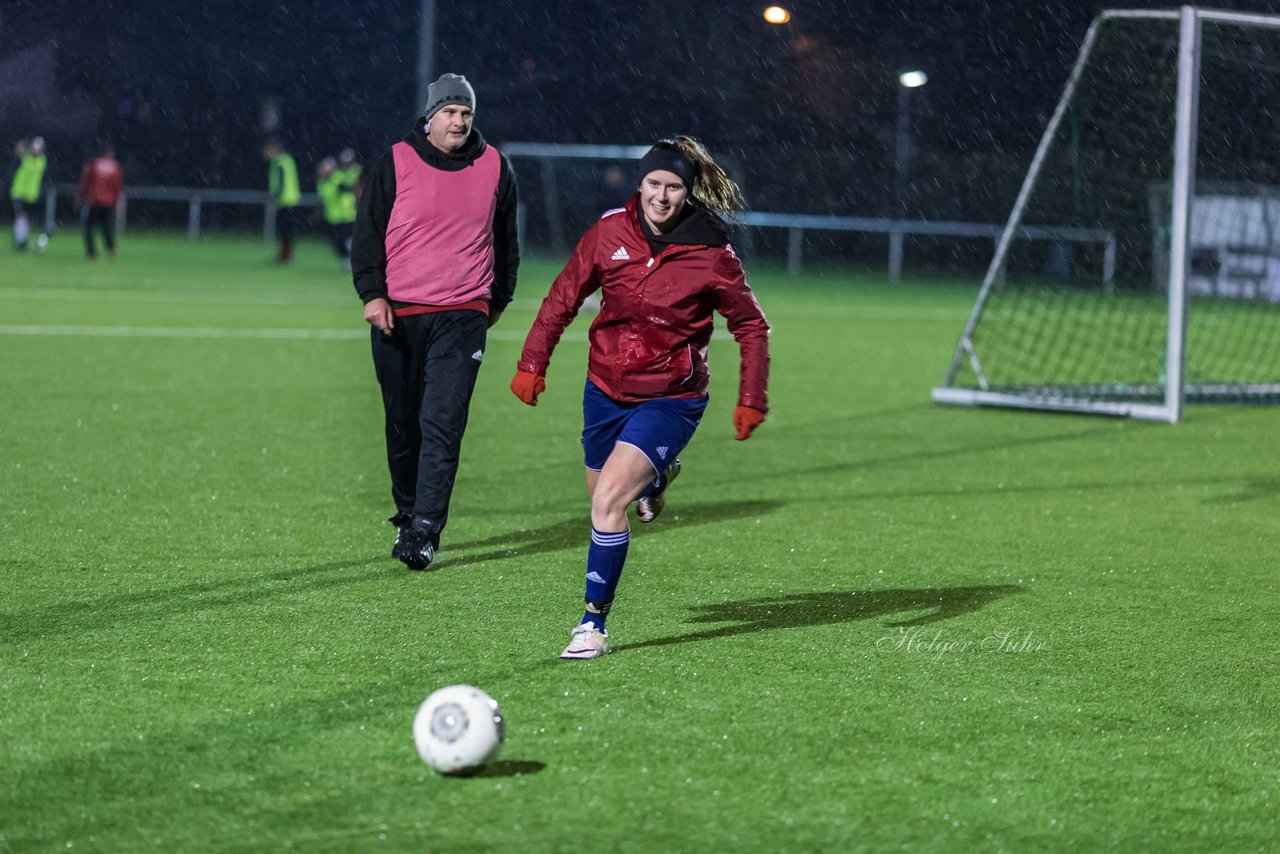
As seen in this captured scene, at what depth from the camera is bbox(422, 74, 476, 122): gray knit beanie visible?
6.52 m

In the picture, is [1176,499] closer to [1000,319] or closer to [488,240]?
[488,240]

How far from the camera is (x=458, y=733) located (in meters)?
3.96

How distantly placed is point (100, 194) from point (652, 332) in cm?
2293

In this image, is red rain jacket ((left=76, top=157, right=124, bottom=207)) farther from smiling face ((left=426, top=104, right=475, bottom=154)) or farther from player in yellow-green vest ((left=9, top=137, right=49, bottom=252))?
smiling face ((left=426, top=104, right=475, bottom=154))

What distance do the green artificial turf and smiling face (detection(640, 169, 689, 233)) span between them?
1.37 m

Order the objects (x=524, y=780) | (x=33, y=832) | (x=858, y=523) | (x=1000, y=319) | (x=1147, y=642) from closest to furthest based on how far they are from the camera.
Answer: (x=33, y=832) < (x=524, y=780) < (x=1147, y=642) < (x=858, y=523) < (x=1000, y=319)

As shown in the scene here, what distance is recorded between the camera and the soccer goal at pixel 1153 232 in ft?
39.2

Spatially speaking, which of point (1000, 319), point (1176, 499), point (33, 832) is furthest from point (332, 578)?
point (1000, 319)

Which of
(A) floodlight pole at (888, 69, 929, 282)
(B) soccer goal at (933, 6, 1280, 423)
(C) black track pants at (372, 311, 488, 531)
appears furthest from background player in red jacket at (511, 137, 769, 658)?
(A) floodlight pole at (888, 69, 929, 282)

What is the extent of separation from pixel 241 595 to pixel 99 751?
6.19 ft

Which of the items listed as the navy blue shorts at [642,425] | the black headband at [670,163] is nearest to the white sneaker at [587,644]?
the navy blue shorts at [642,425]

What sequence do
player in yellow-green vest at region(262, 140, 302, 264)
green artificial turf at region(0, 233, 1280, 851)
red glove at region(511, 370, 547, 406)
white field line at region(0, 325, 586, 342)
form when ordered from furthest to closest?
player in yellow-green vest at region(262, 140, 302, 264) < white field line at region(0, 325, 586, 342) < red glove at region(511, 370, 547, 406) < green artificial turf at region(0, 233, 1280, 851)

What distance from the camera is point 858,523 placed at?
7.93 meters

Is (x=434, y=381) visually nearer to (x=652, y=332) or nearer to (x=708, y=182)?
(x=652, y=332)
